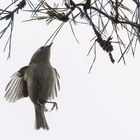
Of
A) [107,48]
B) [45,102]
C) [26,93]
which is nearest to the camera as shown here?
Result: [107,48]

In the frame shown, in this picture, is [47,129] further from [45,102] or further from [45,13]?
A: [45,13]

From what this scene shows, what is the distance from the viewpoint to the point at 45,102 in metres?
2.70

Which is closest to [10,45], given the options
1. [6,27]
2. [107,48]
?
[6,27]

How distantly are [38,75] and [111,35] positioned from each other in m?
1.21

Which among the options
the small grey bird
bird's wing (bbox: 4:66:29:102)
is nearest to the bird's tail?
the small grey bird

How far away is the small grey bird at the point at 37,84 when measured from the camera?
2.77 meters

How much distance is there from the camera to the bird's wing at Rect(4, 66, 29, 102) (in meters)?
2.95

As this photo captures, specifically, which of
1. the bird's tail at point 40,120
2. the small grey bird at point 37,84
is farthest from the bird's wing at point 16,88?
the bird's tail at point 40,120

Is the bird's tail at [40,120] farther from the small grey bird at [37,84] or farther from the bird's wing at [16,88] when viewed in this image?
the bird's wing at [16,88]

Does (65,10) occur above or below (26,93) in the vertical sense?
above

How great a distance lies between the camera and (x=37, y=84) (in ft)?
9.11

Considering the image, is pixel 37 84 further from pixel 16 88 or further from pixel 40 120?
pixel 40 120

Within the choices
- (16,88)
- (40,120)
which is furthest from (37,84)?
(40,120)

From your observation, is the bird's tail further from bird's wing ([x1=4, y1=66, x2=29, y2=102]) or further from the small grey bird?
bird's wing ([x1=4, y1=66, x2=29, y2=102])
